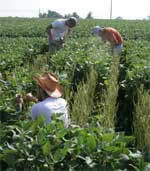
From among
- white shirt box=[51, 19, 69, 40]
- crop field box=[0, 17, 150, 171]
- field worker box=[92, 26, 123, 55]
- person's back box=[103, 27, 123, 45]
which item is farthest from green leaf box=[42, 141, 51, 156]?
white shirt box=[51, 19, 69, 40]

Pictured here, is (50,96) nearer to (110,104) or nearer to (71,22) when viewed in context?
(110,104)

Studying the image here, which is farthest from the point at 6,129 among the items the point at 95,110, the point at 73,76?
the point at 73,76

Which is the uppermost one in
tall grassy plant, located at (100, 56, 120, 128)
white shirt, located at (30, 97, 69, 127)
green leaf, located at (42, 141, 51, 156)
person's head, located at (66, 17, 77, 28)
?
person's head, located at (66, 17, 77, 28)

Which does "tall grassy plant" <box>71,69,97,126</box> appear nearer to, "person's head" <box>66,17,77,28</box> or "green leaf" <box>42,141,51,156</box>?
"green leaf" <box>42,141,51,156</box>

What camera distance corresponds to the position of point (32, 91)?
22.5ft

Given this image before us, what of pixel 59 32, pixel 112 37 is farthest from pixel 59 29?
pixel 112 37

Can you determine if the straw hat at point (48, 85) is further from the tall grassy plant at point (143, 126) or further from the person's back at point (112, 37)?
the person's back at point (112, 37)

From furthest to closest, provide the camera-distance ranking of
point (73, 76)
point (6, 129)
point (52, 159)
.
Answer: point (73, 76) < point (6, 129) < point (52, 159)

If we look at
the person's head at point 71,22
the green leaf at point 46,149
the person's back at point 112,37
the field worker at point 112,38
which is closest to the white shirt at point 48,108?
the green leaf at point 46,149

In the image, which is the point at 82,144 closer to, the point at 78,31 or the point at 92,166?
the point at 92,166

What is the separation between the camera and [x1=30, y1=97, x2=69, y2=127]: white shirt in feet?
17.3

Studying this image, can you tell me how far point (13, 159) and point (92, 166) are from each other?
1.94 ft

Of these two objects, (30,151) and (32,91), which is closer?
(30,151)

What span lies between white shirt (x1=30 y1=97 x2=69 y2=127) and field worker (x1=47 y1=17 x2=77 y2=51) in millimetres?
7065
